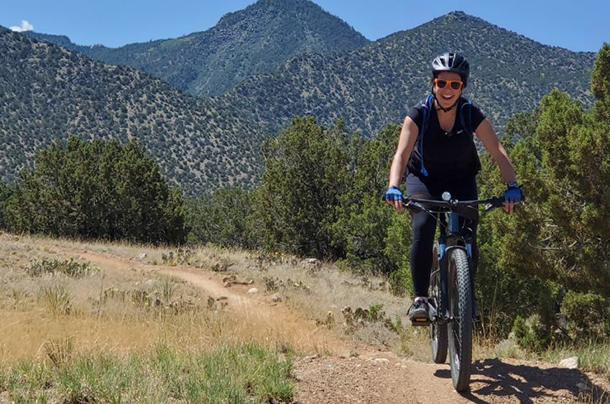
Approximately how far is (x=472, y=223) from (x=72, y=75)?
4023 inches

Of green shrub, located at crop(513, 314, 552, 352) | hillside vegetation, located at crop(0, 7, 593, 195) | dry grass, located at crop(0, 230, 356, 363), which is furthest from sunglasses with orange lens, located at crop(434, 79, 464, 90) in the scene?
hillside vegetation, located at crop(0, 7, 593, 195)

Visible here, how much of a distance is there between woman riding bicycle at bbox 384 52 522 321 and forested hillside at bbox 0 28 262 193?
264ft

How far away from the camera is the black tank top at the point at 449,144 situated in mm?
4059

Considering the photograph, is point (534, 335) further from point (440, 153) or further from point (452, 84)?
point (452, 84)

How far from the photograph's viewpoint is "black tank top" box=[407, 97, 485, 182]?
13.3ft

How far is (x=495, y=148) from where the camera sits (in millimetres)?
4203

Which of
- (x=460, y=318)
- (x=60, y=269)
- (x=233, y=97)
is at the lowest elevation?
(x=60, y=269)

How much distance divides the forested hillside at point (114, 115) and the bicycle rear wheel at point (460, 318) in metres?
80.7

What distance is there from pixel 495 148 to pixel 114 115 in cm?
9391

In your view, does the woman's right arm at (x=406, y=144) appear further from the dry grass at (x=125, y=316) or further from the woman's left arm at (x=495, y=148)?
the dry grass at (x=125, y=316)

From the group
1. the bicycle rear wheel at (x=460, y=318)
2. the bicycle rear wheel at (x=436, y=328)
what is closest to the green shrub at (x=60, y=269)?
the bicycle rear wheel at (x=436, y=328)

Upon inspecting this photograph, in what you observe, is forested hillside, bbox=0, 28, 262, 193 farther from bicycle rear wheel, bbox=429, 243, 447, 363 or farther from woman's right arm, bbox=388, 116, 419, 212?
woman's right arm, bbox=388, 116, 419, 212

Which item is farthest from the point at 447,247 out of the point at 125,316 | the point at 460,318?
the point at 125,316

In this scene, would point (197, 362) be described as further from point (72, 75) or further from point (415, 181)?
point (72, 75)
